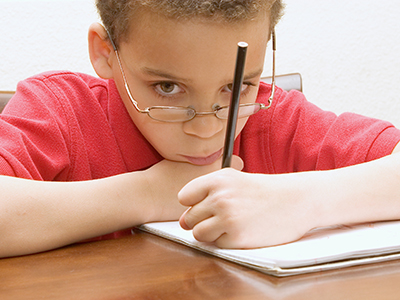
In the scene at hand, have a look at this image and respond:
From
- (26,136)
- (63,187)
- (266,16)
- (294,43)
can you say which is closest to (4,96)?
(26,136)

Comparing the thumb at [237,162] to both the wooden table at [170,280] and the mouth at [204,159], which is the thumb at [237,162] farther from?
the wooden table at [170,280]

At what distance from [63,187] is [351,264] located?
37cm

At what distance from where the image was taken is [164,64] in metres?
0.65

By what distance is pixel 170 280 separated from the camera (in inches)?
16.4

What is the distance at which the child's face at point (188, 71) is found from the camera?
62 cm

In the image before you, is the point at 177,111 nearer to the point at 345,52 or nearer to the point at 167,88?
the point at 167,88

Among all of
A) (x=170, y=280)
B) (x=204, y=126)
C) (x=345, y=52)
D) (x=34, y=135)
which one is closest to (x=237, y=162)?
(x=204, y=126)

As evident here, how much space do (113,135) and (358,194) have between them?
0.45m

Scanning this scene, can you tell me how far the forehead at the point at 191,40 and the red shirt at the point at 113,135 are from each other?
234 mm

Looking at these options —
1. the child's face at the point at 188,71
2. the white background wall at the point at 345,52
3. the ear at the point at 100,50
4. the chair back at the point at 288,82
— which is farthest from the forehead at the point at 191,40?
the white background wall at the point at 345,52

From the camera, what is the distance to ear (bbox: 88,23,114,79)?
78 centimetres

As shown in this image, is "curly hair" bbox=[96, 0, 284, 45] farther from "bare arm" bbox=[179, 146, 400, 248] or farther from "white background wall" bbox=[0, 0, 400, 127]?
"white background wall" bbox=[0, 0, 400, 127]

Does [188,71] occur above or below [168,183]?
above

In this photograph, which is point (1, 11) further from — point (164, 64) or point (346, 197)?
point (346, 197)
